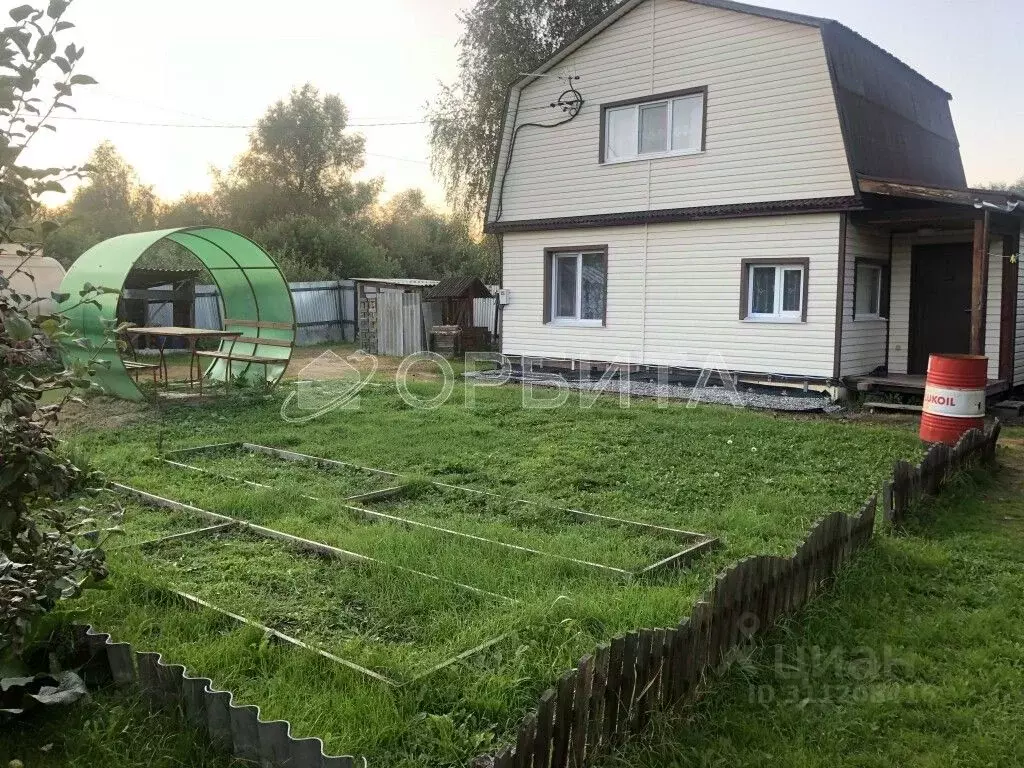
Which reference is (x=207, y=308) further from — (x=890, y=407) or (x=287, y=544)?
(x=287, y=544)

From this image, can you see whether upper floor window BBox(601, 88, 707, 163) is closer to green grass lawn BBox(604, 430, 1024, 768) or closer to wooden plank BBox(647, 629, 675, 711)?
green grass lawn BBox(604, 430, 1024, 768)

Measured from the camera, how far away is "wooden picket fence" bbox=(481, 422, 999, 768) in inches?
120

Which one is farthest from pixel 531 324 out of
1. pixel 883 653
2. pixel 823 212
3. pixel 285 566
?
pixel 883 653

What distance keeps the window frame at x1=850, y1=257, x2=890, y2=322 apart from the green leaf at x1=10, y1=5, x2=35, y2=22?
12.4m

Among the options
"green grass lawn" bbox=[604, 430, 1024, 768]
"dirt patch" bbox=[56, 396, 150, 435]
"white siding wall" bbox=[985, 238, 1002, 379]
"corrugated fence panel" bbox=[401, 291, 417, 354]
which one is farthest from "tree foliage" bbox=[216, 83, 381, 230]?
"green grass lawn" bbox=[604, 430, 1024, 768]

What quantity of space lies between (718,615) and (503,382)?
1228 centimetres

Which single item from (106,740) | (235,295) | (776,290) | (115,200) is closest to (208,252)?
(235,295)

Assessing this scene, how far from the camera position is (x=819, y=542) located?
194 inches

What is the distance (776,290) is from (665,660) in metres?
11.2

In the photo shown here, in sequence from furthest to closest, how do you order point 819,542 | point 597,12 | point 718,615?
point 597,12, point 819,542, point 718,615

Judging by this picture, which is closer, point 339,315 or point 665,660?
point 665,660

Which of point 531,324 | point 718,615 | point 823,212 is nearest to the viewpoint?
point 718,615

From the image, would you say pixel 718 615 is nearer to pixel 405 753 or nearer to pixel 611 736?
pixel 611 736

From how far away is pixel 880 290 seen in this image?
1416 cm
